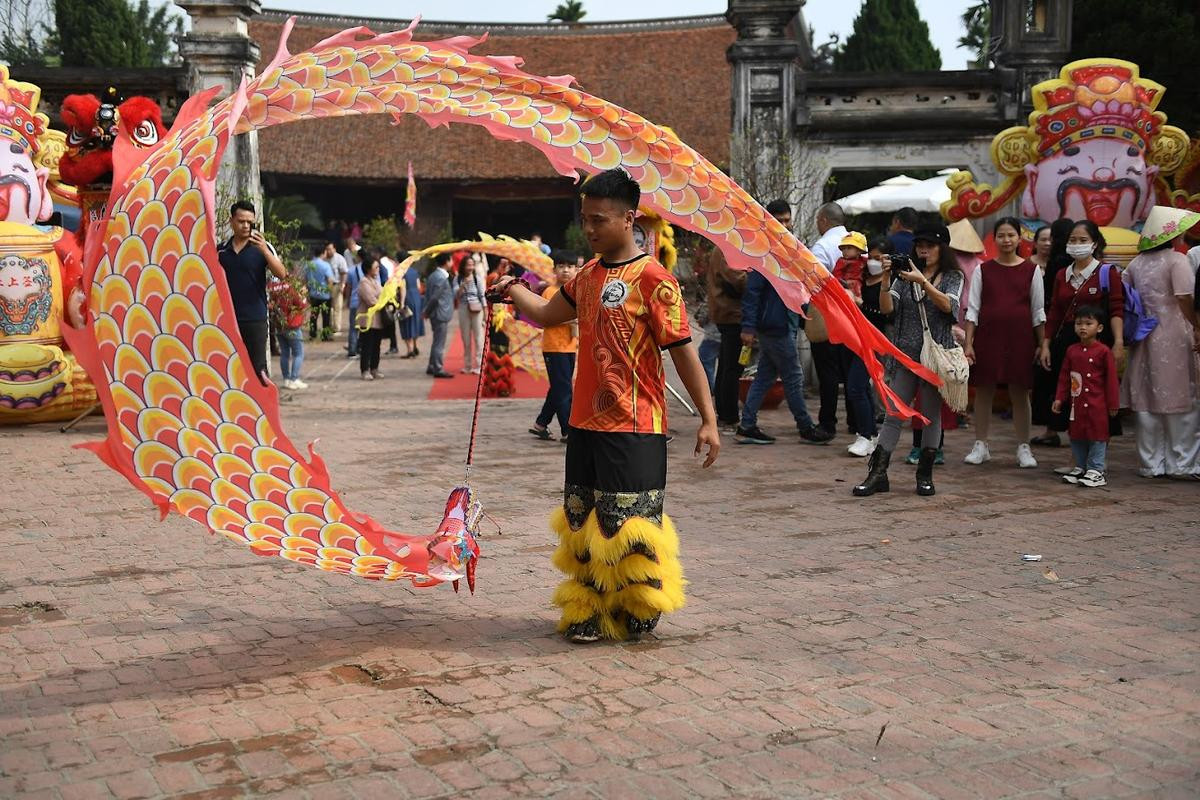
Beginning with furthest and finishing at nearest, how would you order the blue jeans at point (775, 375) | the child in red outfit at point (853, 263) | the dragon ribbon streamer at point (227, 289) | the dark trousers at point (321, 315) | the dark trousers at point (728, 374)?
the dark trousers at point (321, 315) < the dark trousers at point (728, 374) < the blue jeans at point (775, 375) < the child in red outfit at point (853, 263) < the dragon ribbon streamer at point (227, 289)

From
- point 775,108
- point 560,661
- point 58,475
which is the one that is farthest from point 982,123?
point 560,661

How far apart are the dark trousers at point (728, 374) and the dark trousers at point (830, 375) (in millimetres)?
677

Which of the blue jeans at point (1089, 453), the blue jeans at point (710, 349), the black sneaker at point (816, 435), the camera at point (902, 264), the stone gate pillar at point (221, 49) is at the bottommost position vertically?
the black sneaker at point (816, 435)

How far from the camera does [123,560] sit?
6.50 meters

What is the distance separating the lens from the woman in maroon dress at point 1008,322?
8.98 meters

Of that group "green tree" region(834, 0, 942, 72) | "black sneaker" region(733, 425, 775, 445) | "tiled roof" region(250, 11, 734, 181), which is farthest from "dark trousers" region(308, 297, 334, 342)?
"green tree" region(834, 0, 942, 72)

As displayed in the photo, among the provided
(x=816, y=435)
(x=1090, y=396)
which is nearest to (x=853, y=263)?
(x=816, y=435)

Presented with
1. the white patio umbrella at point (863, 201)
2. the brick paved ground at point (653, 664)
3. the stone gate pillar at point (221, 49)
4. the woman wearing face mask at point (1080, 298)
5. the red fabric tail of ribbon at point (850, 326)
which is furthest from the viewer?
the white patio umbrella at point (863, 201)

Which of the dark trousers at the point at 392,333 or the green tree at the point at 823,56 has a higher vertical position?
the green tree at the point at 823,56

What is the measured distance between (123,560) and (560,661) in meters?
2.78

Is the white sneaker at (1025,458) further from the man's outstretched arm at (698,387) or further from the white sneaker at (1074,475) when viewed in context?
the man's outstretched arm at (698,387)

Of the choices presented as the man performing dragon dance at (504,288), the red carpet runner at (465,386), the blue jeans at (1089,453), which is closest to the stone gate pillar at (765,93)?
the red carpet runner at (465,386)

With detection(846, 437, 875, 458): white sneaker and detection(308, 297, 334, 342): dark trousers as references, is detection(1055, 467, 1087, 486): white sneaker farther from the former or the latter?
detection(308, 297, 334, 342): dark trousers

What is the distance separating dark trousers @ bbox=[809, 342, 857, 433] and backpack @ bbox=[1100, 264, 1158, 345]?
7.28 ft
